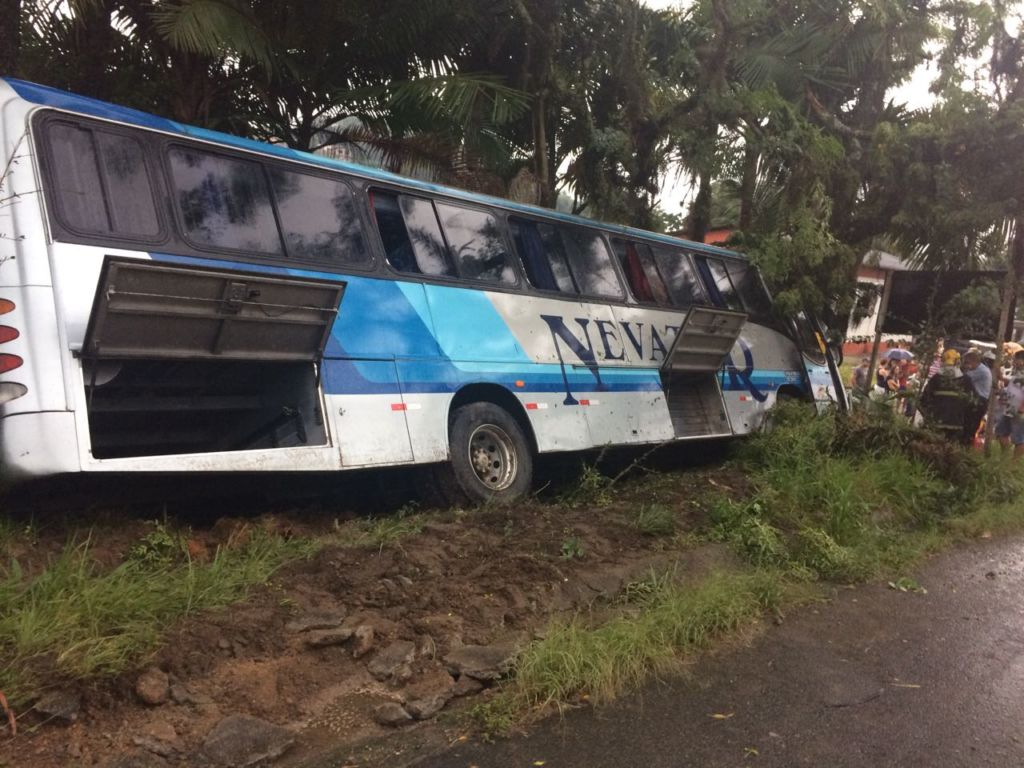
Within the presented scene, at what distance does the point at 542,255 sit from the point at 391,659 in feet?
15.8

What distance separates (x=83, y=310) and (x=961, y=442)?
31.9ft

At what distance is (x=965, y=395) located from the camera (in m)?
10.6

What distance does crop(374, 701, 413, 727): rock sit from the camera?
3.94 m

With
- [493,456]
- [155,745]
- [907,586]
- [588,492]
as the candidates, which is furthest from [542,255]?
[155,745]

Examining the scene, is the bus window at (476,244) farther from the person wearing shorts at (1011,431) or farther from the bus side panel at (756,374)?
the person wearing shorts at (1011,431)

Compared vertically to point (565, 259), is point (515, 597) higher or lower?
lower

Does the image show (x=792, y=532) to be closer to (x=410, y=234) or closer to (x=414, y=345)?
(x=414, y=345)

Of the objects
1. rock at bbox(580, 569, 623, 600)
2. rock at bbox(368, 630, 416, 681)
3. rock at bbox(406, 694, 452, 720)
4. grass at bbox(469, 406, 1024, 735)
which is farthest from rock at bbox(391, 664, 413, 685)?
rock at bbox(580, 569, 623, 600)

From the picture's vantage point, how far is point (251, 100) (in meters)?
9.94

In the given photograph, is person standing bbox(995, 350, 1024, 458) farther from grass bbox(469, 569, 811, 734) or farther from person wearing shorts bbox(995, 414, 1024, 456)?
grass bbox(469, 569, 811, 734)

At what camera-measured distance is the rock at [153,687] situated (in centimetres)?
363

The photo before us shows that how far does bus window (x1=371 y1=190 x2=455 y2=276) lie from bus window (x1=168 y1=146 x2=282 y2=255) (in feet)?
3.32

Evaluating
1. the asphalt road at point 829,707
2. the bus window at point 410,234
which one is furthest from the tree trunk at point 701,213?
the asphalt road at point 829,707

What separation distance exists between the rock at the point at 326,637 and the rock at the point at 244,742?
0.54 metres
